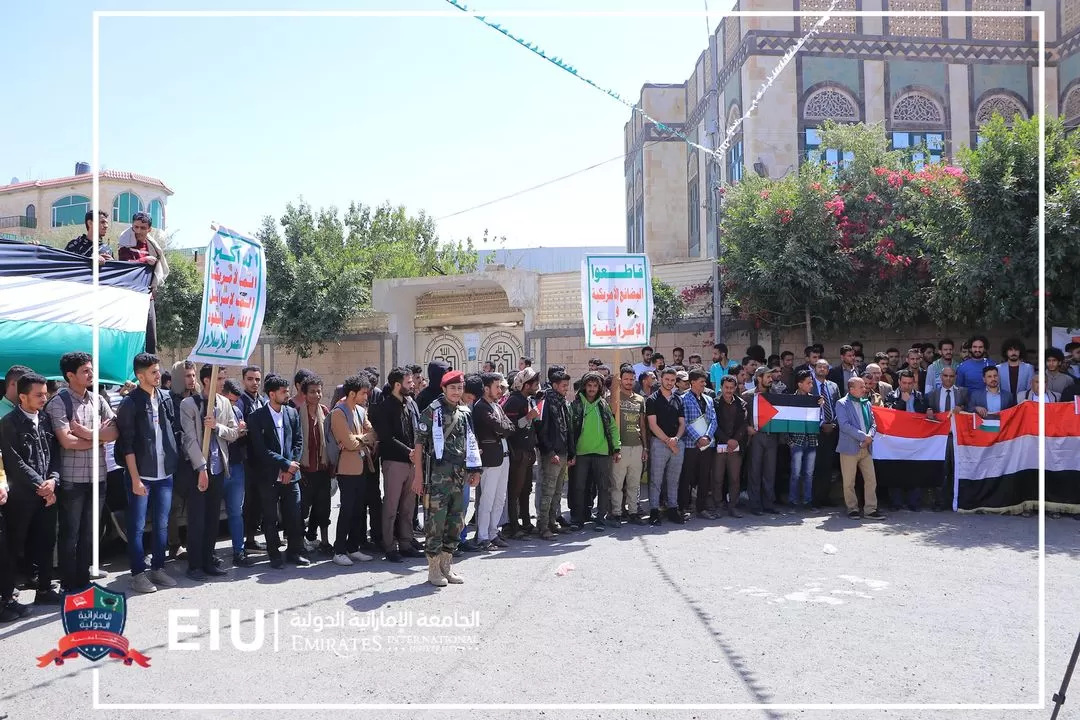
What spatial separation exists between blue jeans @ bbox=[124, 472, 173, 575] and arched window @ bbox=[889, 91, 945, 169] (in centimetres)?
2102

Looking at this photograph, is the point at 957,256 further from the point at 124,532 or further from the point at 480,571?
the point at 124,532

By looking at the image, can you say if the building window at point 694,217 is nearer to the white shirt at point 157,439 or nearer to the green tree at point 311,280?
the green tree at point 311,280

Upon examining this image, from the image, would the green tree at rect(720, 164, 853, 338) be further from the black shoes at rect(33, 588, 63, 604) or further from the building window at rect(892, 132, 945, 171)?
the black shoes at rect(33, 588, 63, 604)

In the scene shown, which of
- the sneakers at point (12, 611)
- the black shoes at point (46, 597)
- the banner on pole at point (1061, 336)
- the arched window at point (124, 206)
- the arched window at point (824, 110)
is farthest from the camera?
the arched window at point (124, 206)

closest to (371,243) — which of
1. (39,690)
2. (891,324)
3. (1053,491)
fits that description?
(891,324)

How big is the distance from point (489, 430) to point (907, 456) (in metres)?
5.94

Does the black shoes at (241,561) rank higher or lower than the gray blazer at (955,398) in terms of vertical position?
lower

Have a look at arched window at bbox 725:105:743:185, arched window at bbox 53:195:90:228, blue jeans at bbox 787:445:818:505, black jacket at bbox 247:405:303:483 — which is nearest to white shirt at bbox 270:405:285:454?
black jacket at bbox 247:405:303:483

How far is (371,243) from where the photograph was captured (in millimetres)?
33781

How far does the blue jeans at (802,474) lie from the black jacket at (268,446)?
20.9ft

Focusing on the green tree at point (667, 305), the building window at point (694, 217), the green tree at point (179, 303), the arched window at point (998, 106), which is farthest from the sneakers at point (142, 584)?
the arched window at point (998, 106)

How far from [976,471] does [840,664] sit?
6.81m

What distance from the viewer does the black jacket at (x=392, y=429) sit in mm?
8281

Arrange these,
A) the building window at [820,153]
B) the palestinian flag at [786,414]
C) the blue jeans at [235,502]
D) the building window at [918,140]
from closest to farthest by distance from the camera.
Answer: the blue jeans at [235,502] → the palestinian flag at [786,414] → the building window at [820,153] → the building window at [918,140]
